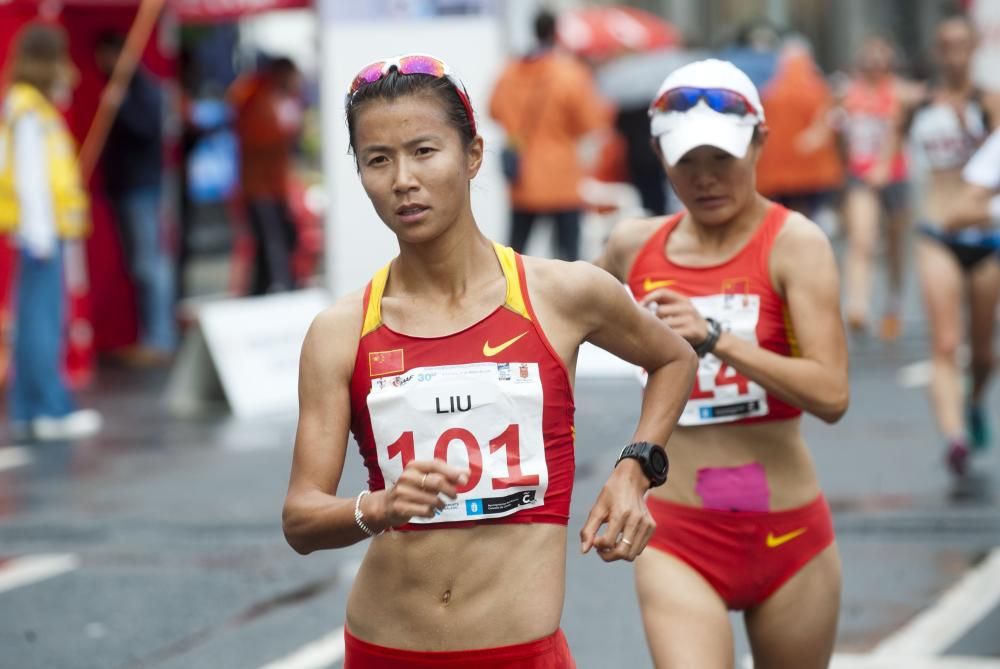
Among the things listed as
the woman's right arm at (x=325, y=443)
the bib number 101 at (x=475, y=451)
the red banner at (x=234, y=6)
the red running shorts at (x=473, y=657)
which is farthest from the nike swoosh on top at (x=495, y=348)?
the red banner at (x=234, y=6)

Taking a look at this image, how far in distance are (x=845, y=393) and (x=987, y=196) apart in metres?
2.99

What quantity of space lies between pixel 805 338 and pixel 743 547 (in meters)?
0.53

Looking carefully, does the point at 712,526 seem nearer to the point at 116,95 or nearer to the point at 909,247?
the point at 116,95

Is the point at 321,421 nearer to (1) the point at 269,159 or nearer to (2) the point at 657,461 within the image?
(2) the point at 657,461

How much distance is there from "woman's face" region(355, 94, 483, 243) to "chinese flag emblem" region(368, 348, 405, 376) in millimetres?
213

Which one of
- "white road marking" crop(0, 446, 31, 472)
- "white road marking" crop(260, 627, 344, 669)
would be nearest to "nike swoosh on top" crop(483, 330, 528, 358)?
"white road marking" crop(260, 627, 344, 669)

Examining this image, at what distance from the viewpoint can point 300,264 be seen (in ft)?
65.1

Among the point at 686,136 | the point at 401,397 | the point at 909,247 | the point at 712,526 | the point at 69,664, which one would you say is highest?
the point at 686,136

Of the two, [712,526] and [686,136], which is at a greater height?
[686,136]

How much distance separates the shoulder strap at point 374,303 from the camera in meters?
3.26

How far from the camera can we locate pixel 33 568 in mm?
7707

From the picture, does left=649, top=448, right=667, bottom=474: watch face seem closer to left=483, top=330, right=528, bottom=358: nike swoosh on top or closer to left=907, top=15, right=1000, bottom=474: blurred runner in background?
left=483, top=330, right=528, bottom=358: nike swoosh on top

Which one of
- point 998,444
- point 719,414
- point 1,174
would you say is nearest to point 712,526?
point 719,414

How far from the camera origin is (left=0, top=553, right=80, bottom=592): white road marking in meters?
7.48
